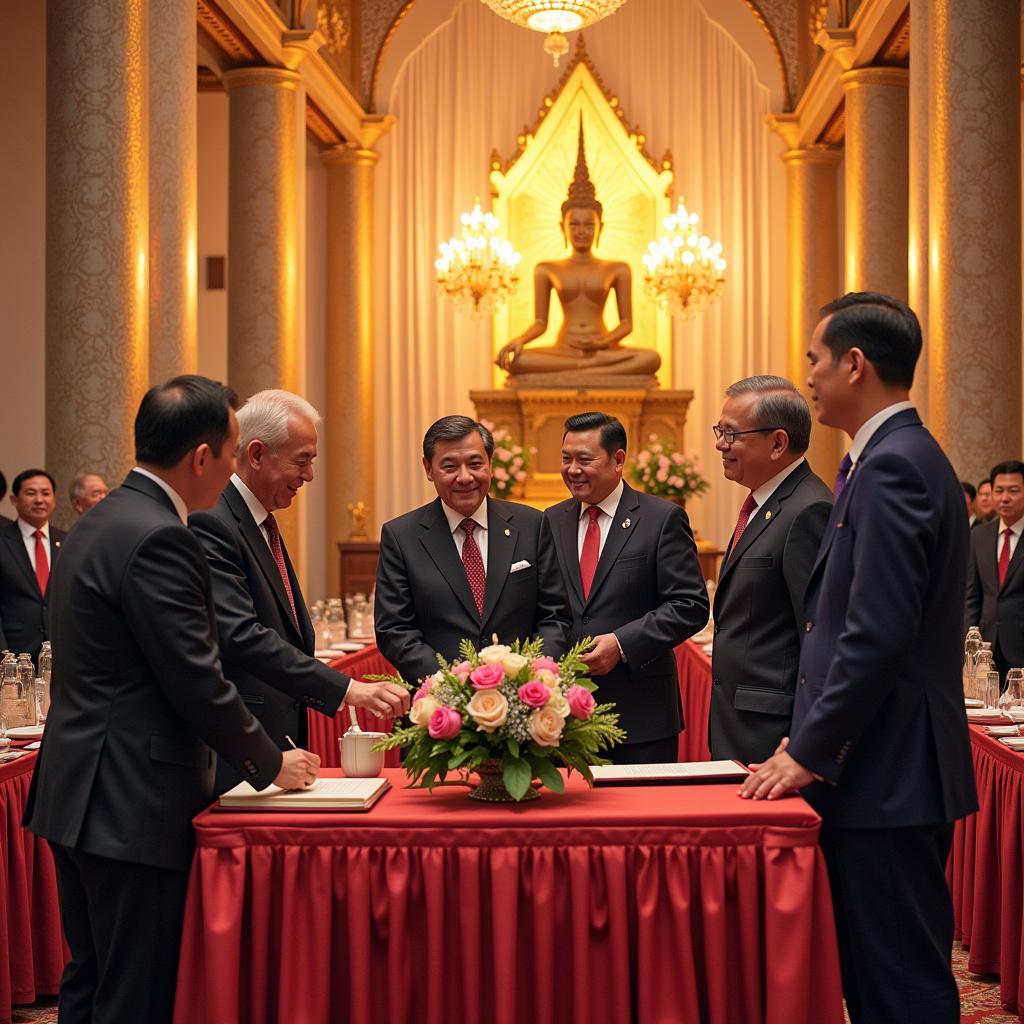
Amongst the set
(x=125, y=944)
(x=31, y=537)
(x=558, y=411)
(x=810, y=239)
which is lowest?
(x=125, y=944)

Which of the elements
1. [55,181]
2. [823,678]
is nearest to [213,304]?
[55,181]

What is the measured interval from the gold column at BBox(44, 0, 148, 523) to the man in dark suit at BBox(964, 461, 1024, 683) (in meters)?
4.72

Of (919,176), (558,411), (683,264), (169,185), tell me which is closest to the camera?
(919,176)

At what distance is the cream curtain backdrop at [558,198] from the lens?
1484 centimetres

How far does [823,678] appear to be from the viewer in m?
2.76

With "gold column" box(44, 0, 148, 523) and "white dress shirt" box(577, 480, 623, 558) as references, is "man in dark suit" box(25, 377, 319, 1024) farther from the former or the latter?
"gold column" box(44, 0, 148, 523)

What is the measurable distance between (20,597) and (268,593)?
14.8 feet

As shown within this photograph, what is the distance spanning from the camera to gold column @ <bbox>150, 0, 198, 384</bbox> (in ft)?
28.5

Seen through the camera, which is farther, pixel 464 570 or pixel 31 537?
pixel 31 537

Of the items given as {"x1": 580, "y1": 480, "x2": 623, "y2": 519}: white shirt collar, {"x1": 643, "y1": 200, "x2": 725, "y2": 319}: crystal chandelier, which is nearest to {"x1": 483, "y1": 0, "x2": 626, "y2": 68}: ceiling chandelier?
{"x1": 643, "y1": 200, "x2": 725, "y2": 319}: crystal chandelier

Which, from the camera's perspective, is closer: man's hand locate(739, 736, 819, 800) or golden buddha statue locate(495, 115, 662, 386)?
man's hand locate(739, 736, 819, 800)

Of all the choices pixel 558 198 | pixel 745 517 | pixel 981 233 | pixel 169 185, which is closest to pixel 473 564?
pixel 745 517

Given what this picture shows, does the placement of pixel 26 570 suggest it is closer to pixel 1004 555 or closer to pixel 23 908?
pixel 23 908

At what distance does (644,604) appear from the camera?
4.49 metres
